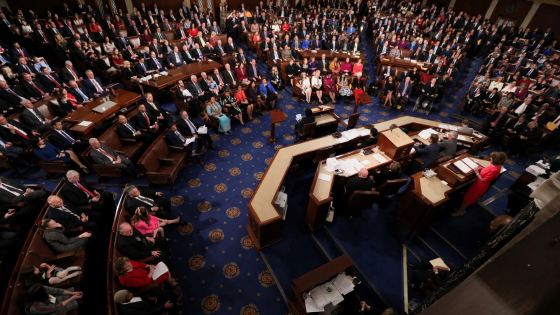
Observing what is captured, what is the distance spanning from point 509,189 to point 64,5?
20.5 m

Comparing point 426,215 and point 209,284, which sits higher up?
point 426,215

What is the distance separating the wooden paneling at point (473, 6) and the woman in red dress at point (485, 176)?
21.7 m

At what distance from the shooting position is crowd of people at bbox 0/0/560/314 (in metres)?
3.95

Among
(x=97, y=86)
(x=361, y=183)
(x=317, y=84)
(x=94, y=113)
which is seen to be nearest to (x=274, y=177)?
(x=361, y=183)

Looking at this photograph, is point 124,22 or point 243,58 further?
point 124,22

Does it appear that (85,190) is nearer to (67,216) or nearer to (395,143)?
(67,216)

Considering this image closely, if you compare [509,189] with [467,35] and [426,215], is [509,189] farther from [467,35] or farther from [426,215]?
[467,35]

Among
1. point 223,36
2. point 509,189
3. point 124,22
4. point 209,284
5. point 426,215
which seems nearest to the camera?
point 209,284

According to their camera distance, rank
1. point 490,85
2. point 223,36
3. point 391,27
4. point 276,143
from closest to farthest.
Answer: point 276,143, point 490,85, point 223,36, point 391,27

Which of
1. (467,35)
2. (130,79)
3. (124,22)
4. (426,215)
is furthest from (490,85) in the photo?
(124,22)

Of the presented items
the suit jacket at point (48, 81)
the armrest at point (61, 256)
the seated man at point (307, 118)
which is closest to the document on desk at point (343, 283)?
the armrest at point (61, 256)

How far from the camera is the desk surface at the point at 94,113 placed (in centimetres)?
603

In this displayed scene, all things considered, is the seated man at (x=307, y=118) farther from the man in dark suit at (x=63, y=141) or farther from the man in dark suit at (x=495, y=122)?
the man in dark suit at (x=495, y=122)

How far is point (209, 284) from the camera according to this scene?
4.18m
